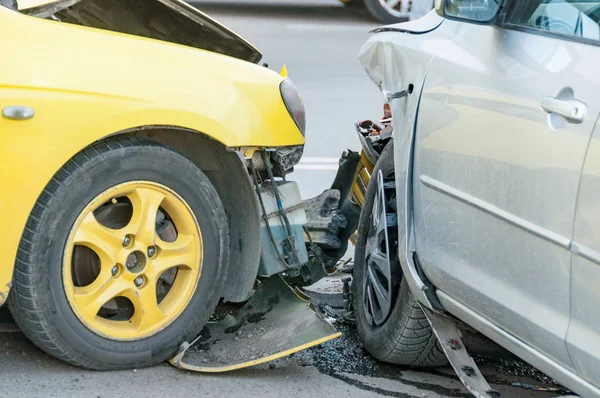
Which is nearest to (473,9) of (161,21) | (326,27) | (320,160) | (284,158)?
(284,158)

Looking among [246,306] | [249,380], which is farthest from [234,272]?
[249,380]

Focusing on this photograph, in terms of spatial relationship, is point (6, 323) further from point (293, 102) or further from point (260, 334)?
point (293, 102)

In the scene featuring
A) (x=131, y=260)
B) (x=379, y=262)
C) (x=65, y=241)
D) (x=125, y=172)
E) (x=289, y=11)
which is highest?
(x=125, y=172)

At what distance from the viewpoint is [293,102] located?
3.90 metres

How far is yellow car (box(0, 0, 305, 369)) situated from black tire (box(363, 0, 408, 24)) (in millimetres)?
10778

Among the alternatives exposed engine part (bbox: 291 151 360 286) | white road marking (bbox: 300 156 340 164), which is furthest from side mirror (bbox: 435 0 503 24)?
white road marking (bbox: 300 156 340 164)

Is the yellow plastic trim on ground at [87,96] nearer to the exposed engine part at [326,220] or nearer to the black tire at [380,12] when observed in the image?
the exposed engine part at [326,220]

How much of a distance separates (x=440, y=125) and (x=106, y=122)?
1175 millimetres

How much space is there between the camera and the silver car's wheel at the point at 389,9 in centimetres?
1445

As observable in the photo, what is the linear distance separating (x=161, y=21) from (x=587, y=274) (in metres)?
2.30

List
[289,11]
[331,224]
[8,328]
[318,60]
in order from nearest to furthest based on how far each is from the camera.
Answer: [8,328], [331,224], [318,60], [289,11]

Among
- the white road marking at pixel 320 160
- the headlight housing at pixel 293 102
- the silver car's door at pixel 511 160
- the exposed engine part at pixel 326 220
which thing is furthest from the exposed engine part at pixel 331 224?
the white road marking at pixel 320 160

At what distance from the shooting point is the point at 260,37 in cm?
1291

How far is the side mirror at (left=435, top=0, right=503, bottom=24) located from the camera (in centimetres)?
302
